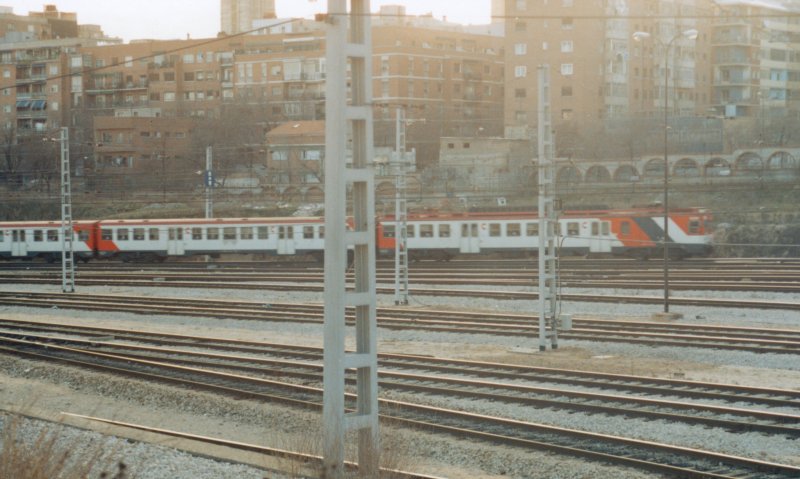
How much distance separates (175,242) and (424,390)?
111 feet

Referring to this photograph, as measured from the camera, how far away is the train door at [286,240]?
4753 centimetres

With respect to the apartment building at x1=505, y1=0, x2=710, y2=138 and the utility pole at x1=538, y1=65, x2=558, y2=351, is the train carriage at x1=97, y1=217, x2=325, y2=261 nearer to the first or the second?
the utility pole at x1=538, y1=65, x2=558, y2=351

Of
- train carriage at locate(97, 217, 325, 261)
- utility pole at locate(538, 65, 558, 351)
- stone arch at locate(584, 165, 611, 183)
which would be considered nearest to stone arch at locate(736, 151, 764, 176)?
stone arch at locate(584, 165, 611, 183)

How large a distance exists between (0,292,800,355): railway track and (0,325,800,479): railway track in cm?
438

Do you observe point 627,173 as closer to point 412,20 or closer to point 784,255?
point 784,255

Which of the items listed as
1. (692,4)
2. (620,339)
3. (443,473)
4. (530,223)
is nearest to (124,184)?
(530,223)

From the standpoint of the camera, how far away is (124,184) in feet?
258

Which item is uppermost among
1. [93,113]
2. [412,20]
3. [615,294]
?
[412,20]

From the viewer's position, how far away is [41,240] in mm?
52594

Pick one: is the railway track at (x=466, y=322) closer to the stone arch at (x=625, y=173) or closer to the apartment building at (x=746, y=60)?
the stone arch at (x=625, y=173)

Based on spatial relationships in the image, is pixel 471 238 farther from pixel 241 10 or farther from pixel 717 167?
pixel 241 10

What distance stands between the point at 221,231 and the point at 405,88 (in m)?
38.8

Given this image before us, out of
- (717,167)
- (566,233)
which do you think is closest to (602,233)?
(566,233)

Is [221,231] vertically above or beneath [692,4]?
beneath
